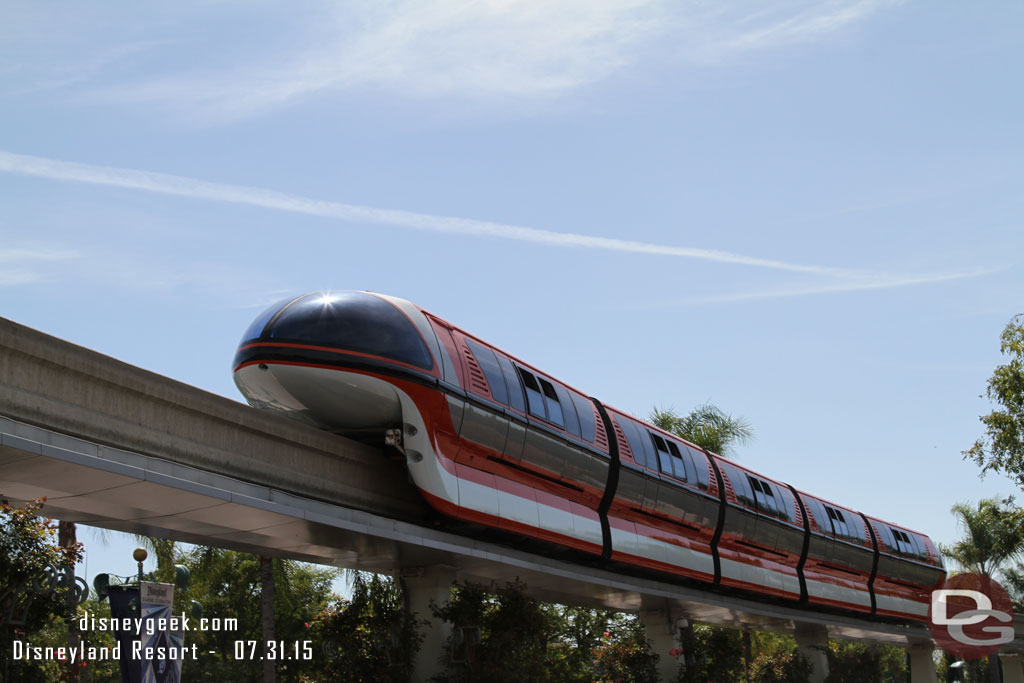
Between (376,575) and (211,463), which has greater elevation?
(211,463)

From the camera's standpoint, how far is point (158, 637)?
1080 cm

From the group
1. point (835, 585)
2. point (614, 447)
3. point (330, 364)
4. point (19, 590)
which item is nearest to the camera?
point (19, 590)

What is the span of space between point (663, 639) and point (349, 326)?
44.3 ft

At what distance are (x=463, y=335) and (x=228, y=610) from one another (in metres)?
24.1

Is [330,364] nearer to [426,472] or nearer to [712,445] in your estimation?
[426,472]

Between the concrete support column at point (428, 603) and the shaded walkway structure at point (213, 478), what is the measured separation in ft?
0.07

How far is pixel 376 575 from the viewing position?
16453 mm

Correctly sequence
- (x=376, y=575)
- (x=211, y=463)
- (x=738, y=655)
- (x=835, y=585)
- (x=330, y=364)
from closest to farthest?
(x=211, y=463)
(x=330, y=364)
(x=376, y=575)
(x=738, y=655)
(x=835, y=585)

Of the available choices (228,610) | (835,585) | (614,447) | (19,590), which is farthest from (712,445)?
(19,590)

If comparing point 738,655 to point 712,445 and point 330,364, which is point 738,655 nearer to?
point 712,445

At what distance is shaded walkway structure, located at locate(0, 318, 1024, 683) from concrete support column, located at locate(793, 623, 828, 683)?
1526 cm

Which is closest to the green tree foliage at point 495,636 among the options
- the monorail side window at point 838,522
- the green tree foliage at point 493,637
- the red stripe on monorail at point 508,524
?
the green tree foliage at point 493,637

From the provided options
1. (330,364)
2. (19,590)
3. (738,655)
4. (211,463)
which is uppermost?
(330,364)

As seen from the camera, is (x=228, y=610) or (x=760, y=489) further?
(x=228, y=610)
